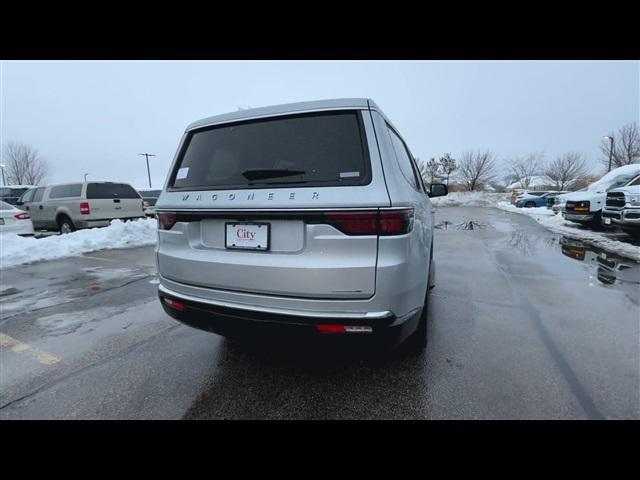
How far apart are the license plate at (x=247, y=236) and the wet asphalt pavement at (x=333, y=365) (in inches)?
27.3

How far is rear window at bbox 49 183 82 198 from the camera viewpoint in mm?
Answer: 9789

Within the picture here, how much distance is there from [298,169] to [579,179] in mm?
62678

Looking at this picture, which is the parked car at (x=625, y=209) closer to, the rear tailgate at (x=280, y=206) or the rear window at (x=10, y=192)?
the rear tailgate at (x=280, y=206)

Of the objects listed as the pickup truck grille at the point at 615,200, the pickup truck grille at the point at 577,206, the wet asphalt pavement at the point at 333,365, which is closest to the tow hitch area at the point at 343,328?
the wet asphalt pavement at the point at 333,365

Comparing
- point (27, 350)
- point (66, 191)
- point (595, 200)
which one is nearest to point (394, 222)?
point (27, 350)

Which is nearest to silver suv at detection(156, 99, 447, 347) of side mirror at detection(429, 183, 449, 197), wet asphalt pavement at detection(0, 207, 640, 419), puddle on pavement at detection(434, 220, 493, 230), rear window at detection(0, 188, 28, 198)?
wet asphalt pavement at detection(0, 207, 640, 419)

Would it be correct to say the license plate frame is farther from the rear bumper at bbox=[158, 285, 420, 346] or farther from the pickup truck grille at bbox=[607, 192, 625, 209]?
the pickup truck grille at bbox=[607, 192, 625, 209]

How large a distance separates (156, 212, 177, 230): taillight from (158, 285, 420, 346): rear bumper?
572 millimetres

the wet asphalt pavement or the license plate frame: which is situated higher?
the license plate frame

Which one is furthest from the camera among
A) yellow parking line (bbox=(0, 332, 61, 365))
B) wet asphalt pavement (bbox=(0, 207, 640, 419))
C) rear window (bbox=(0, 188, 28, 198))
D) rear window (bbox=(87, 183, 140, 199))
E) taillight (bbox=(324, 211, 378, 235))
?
rear window (bbox=(0, 188, 28, 198))

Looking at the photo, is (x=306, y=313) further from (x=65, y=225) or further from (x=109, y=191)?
(x=65, y=225)

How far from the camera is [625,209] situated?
28.4ft
